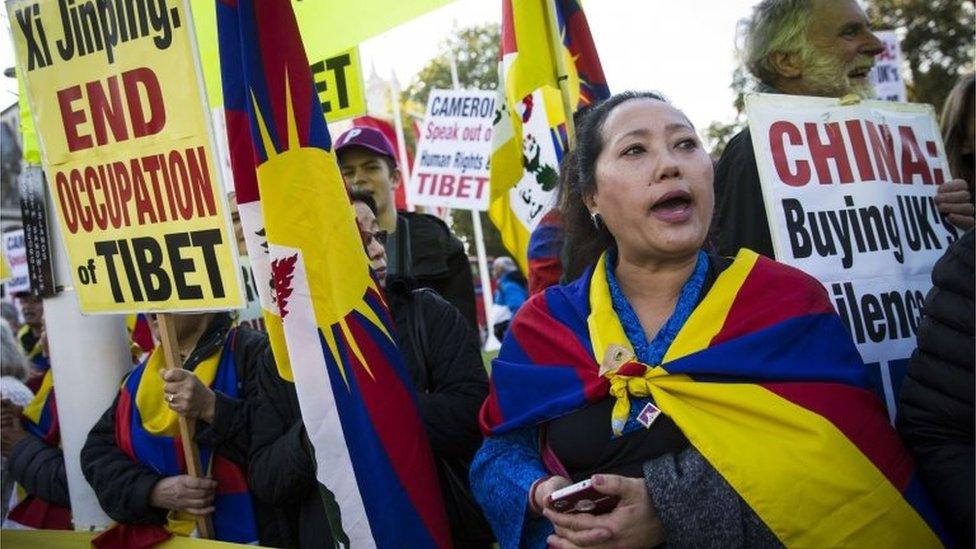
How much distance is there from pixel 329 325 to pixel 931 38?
23410 millimetres

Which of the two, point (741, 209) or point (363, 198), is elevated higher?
point (363, 198)

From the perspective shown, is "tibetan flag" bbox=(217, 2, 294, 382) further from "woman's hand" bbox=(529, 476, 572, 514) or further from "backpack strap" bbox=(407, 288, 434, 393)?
"woman's hand" bbox=(529, 476, 572, 514)

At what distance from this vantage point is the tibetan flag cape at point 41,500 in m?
4.41

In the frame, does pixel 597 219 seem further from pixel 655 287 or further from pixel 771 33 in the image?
pixel 771 33

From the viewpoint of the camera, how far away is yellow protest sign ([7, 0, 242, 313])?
3064 millimetres

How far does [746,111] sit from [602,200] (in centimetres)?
60

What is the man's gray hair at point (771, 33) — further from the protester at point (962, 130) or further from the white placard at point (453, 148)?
the white placard at point (453, 148)

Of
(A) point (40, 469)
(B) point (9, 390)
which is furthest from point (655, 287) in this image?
(B) point (9, 390)

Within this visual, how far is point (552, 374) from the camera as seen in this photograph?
2.39m

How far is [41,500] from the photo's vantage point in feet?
14.9

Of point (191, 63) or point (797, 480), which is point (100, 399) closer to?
point (191, 63)

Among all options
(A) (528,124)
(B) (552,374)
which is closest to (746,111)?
(B) (552,374)

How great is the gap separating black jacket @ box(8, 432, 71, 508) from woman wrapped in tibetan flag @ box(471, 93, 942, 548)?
236 centimetres

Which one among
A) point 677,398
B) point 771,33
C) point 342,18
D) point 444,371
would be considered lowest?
point 444,371
